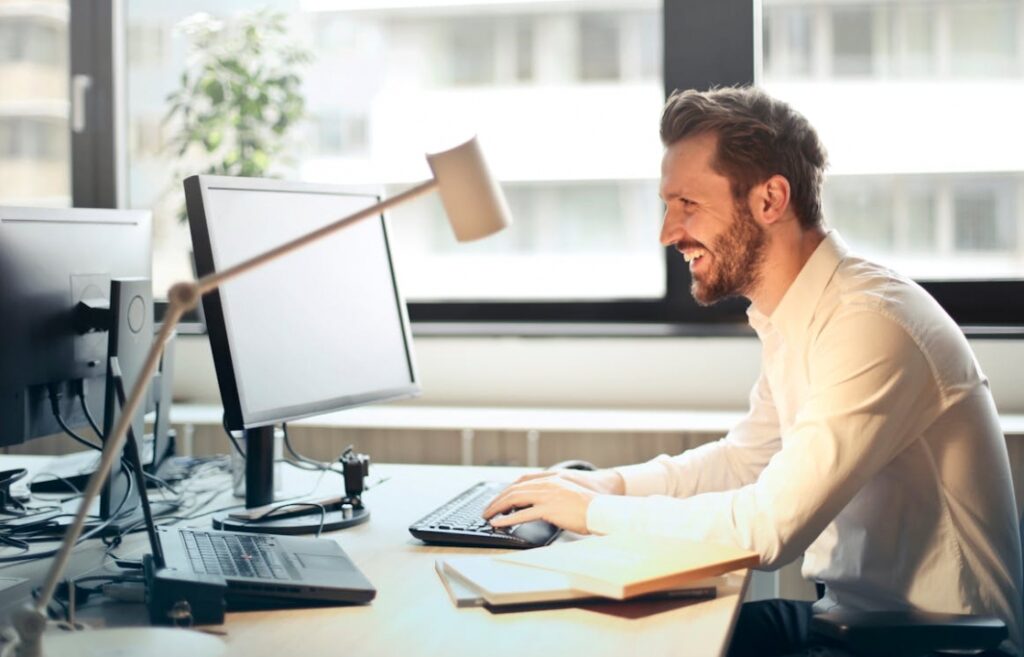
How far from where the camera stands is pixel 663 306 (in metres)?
3.14

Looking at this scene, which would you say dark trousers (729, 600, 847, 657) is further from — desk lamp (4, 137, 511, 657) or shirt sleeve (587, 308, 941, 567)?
desk lamp (4, 137, 511, 657)

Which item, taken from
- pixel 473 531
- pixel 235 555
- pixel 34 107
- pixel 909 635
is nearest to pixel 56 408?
pixel 235 555

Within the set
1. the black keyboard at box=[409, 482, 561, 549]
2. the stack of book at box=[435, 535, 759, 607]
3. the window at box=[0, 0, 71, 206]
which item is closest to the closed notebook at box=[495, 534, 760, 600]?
the stack of book at box=[435, 535, 759, 607]

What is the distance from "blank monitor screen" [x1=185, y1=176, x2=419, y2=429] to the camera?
161 cm

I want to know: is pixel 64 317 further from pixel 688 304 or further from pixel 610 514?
pixel 688 304

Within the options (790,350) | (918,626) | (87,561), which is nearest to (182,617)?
(87,561)

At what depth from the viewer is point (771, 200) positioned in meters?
1.76

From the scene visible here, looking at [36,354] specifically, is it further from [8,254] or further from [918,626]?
[918,626]

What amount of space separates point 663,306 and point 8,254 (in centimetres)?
190

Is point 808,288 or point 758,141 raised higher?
point 758,141

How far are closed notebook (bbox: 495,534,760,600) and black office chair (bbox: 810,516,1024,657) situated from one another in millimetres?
149

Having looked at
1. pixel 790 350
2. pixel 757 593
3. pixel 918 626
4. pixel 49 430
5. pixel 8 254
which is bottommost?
pixel 757 593

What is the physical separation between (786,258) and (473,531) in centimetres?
66

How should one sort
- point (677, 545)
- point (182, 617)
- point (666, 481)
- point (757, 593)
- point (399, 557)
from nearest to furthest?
1. point (182, 617)
2. point (677, 545)
3. point (399, 557)
4. point (666, 481)
5. point (757, 593)
